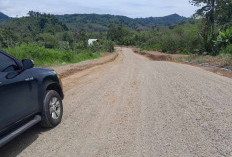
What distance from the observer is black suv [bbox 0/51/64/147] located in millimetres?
3523

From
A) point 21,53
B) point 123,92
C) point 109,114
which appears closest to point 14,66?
point 109,114

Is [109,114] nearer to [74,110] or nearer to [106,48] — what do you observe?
[74,110]

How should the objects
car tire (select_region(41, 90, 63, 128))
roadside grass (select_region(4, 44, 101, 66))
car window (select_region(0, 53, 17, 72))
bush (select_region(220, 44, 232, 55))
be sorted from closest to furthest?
car window (select_region(0, 53, 17, 72)), car tire (select_region(41, 90, 63, 128)), roadside grass (select_region(4, 44, 101, 66)), bush (select_region(220, 44, 232, 55))

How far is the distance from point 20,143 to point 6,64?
148 centimetres

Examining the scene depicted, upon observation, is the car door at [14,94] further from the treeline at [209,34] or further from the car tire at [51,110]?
the treeline at [209,34]

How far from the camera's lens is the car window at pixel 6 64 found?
3904mm

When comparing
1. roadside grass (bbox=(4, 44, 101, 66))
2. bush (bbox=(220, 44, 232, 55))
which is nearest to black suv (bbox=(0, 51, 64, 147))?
roadside grass (bbox=(4, 44, 101, 66))

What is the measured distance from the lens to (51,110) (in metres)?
4.85

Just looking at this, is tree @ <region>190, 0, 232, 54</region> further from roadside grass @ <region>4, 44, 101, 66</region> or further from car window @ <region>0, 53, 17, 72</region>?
car window @ <region>0, 53, 17, 72</region>

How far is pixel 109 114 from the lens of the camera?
5.82m

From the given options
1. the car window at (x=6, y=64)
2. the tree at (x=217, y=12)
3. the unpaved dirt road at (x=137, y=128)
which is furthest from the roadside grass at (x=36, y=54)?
the tree at (x=217, y=12)

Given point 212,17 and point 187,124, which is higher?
point 212,17

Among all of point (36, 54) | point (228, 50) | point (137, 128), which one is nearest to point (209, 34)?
point (228, 50)

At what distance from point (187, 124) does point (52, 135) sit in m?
2.86
